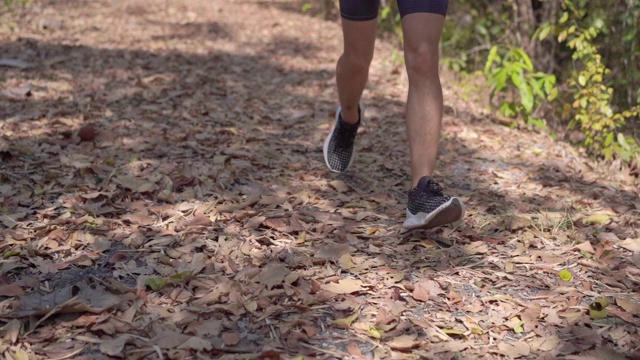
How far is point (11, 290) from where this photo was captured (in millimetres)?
2160

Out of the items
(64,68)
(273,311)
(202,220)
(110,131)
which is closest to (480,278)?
(273,311)

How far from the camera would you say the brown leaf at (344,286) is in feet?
7.47

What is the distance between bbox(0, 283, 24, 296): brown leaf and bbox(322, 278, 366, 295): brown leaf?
98cm

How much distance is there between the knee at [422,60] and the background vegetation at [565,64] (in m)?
2.05

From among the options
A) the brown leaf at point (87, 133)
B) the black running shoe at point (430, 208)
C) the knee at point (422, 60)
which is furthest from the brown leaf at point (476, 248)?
the brown leaf at point (87, 133)

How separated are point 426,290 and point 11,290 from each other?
1.35 m

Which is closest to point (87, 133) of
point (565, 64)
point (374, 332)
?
point (374, 332)

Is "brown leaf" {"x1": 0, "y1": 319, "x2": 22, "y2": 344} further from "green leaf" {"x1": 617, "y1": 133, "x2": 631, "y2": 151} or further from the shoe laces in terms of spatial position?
"green leaf" {"x1": 617, "y1": 133, "x2": 631, "y2": 151}

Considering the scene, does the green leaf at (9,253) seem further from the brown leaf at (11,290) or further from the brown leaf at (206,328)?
the brown leaf at (206,328)

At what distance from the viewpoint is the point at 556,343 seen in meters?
2.05

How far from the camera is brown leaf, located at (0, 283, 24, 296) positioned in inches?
84.4

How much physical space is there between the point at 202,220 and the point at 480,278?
1.13m

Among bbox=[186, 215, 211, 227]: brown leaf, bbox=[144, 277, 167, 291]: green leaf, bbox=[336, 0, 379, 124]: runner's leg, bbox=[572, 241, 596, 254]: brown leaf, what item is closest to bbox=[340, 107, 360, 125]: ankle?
bbox=[336, 0, 379, 124]: runner's leg

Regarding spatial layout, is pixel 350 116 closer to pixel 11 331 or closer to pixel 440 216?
pixel 440 216
